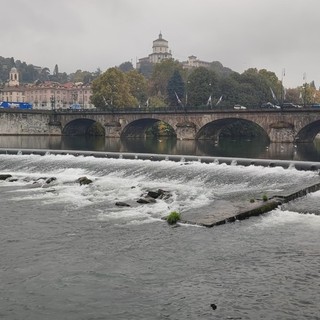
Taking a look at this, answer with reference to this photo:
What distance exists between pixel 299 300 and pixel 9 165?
Result: 1410 inches

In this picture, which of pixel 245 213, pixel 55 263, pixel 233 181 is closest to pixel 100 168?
pixel 233 181

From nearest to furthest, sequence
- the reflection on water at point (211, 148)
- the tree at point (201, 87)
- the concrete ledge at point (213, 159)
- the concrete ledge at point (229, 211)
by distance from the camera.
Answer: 1. the concrete ledge at point (229, 211)
2. the concrete ledge at point (213, 159)
3. the reflection on water at point (211, 148)
4. the tree at point (201, 87)

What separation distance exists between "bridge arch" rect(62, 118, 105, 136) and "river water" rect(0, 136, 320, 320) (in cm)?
7311

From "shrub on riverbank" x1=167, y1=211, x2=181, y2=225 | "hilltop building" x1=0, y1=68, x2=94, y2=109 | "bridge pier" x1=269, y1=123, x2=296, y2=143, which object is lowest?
"shrub on riverbank" x1=167, y1=211, x2=181, y2=225

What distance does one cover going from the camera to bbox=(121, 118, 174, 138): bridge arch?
304 ft

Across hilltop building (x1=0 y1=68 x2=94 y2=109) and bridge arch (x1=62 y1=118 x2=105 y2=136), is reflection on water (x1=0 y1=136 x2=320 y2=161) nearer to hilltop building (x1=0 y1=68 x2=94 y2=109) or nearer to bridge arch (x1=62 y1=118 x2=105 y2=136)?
bridge arch (x1=62 y1=118 x2=105 y2=136)

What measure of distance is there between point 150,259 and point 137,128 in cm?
8455

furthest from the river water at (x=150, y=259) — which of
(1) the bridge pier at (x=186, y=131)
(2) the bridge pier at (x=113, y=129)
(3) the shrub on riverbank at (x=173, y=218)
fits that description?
(2) the bridge pier at (x=113, y=129)

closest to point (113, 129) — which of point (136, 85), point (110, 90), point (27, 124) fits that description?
point (110, 90)

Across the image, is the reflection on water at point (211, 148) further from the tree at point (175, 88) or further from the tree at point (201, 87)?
the tree at point (175, 88)

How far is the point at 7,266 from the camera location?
54.5 feet

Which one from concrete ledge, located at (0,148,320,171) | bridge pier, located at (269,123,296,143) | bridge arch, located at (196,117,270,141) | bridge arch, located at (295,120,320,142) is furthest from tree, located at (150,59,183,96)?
concrete ledge, located at (0,148,320,171)

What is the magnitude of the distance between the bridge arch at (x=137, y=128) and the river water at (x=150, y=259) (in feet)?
204

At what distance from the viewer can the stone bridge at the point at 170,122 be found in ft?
239
